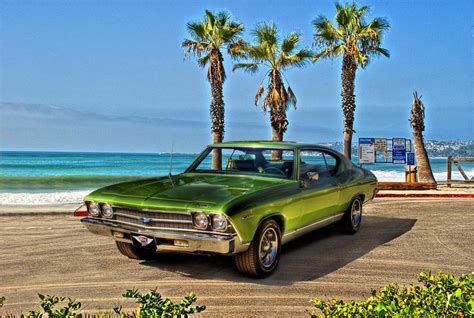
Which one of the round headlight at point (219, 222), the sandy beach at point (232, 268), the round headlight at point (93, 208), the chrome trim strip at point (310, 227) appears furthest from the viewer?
the chrome trim strip at point (310, 227)

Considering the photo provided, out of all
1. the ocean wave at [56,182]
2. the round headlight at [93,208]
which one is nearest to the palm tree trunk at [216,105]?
the ocean wave at [56,182]

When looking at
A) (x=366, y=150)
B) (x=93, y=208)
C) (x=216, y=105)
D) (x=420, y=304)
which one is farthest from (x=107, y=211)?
(x=216, y=105)

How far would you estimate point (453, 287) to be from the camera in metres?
3.61

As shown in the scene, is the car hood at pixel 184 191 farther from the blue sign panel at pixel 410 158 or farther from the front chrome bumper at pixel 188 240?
the blue sign panel at pixel 410 158

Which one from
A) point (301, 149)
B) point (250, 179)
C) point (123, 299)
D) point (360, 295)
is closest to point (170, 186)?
point (250, 179)

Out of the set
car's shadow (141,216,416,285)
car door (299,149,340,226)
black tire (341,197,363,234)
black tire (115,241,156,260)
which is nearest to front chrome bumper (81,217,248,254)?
car's shadow (141,216,416,285)

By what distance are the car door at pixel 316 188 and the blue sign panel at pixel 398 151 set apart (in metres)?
13.7

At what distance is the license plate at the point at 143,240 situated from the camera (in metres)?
5.73

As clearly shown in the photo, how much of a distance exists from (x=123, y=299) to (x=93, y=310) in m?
0.42

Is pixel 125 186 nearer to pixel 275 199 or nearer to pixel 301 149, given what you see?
pixel 275 199

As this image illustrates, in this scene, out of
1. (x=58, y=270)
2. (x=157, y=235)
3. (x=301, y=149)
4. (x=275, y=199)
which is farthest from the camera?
(x=301, y=149)

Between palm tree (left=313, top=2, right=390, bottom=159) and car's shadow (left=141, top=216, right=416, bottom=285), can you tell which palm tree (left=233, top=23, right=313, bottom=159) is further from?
car's shadow (left=141, top=216, right=416, bottom=285)

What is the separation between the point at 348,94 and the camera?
81.1 feet

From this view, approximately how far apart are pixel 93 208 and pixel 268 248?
7.52ft
